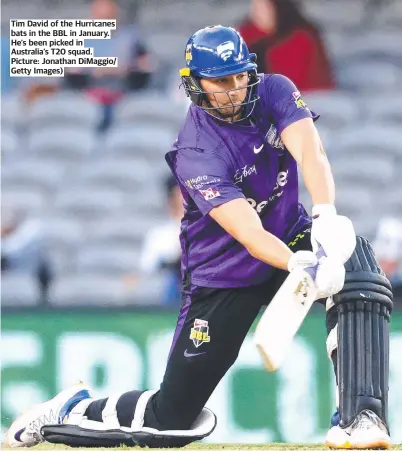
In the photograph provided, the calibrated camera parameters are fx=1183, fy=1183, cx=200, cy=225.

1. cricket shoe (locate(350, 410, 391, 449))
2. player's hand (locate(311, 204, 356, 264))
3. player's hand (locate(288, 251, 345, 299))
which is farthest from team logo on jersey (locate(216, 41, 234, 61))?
cricket shoe (locate(350, 410, 391, 449))

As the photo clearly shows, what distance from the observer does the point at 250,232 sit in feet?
13.4

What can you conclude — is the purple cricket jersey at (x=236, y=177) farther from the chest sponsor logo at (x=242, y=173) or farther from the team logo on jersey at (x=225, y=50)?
the team logo on jersey at (x=225, y=50)

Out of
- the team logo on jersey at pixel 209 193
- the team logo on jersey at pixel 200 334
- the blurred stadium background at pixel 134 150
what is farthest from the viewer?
the blurred stadium background at pixel 134 150

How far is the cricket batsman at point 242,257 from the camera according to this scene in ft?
13.5


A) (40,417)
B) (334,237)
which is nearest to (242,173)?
(334,237)

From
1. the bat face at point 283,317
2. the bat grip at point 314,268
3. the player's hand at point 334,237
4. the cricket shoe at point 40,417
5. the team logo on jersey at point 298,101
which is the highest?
the team logo on jersey at point 298,101

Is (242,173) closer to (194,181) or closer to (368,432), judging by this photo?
(194,181)

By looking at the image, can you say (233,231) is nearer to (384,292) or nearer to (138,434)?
(384,292)

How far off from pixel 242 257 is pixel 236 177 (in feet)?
1.06

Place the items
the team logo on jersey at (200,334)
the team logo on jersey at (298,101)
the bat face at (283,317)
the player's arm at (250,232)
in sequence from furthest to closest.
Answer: the team logo on jersey at (200,334) → the team logo on jersey at (298,101) → the player's arm at (250,232) → the bat face at (283,317)

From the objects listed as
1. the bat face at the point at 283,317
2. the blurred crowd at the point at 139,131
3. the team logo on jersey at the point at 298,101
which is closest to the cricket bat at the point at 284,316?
the bat face at the point at 283,317

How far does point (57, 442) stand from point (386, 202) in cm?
433

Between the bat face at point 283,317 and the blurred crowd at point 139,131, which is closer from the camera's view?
the bat face at point 283,317

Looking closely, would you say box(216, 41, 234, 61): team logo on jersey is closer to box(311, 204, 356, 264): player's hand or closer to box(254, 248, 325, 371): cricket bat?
box(311, 204, 356, 264): player's hand
